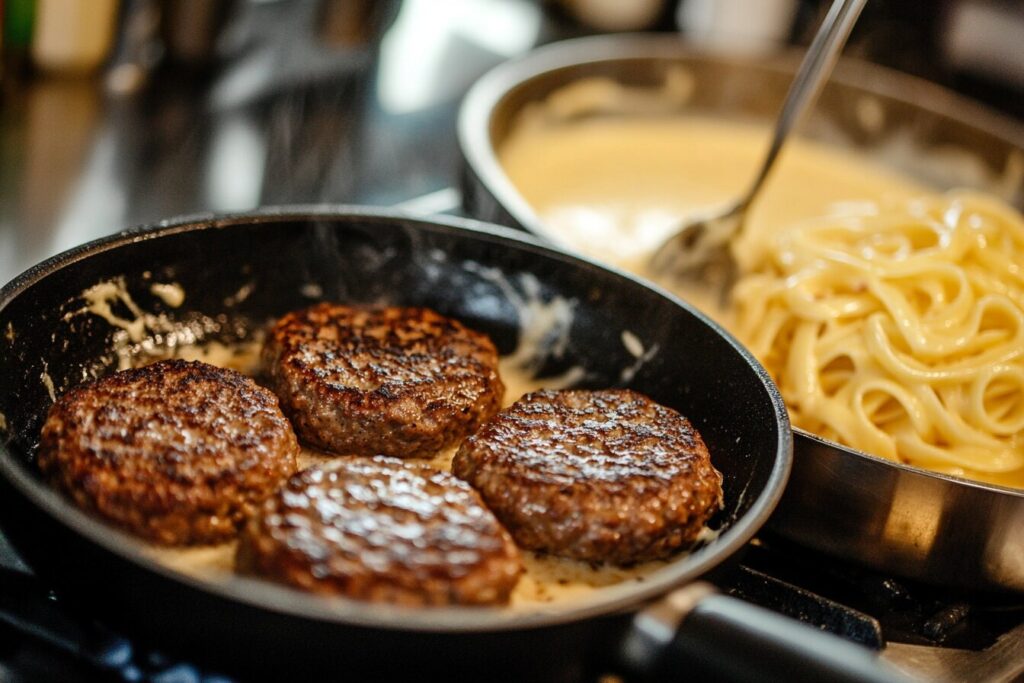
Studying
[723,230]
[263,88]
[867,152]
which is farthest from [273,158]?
[867,152]

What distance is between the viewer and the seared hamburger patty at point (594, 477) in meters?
1.66

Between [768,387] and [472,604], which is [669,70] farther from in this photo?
[472,604]

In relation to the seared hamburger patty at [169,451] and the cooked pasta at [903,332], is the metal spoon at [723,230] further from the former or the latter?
the seared hamburger patty at [169,451]

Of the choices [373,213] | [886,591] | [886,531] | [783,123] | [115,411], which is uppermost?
[783,123]

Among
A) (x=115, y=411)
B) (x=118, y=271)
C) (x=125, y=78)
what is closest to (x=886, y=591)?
(x=115, y=411)

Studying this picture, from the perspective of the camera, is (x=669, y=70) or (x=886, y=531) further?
(x=669, y=70)

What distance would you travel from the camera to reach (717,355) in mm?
2025

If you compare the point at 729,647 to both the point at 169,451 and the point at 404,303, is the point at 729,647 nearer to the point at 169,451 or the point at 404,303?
the point at 169,451

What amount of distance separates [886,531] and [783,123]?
1218mm

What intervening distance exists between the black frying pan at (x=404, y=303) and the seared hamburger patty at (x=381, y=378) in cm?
14

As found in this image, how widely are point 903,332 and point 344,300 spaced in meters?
1.27

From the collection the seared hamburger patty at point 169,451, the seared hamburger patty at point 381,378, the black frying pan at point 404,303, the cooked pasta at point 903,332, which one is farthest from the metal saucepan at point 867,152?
the seared hamburger patty at point 169,451

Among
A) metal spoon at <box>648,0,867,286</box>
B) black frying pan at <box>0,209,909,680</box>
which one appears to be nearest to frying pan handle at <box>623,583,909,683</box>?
black frying pan at <box>0,209,909,680</box>

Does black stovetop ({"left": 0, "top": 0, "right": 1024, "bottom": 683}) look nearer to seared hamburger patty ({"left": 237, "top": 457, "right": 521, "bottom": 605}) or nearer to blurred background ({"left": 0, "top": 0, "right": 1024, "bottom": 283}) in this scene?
blurred background ({"left": 0, "top": 0, "right": 1024, "bottom": 283})
